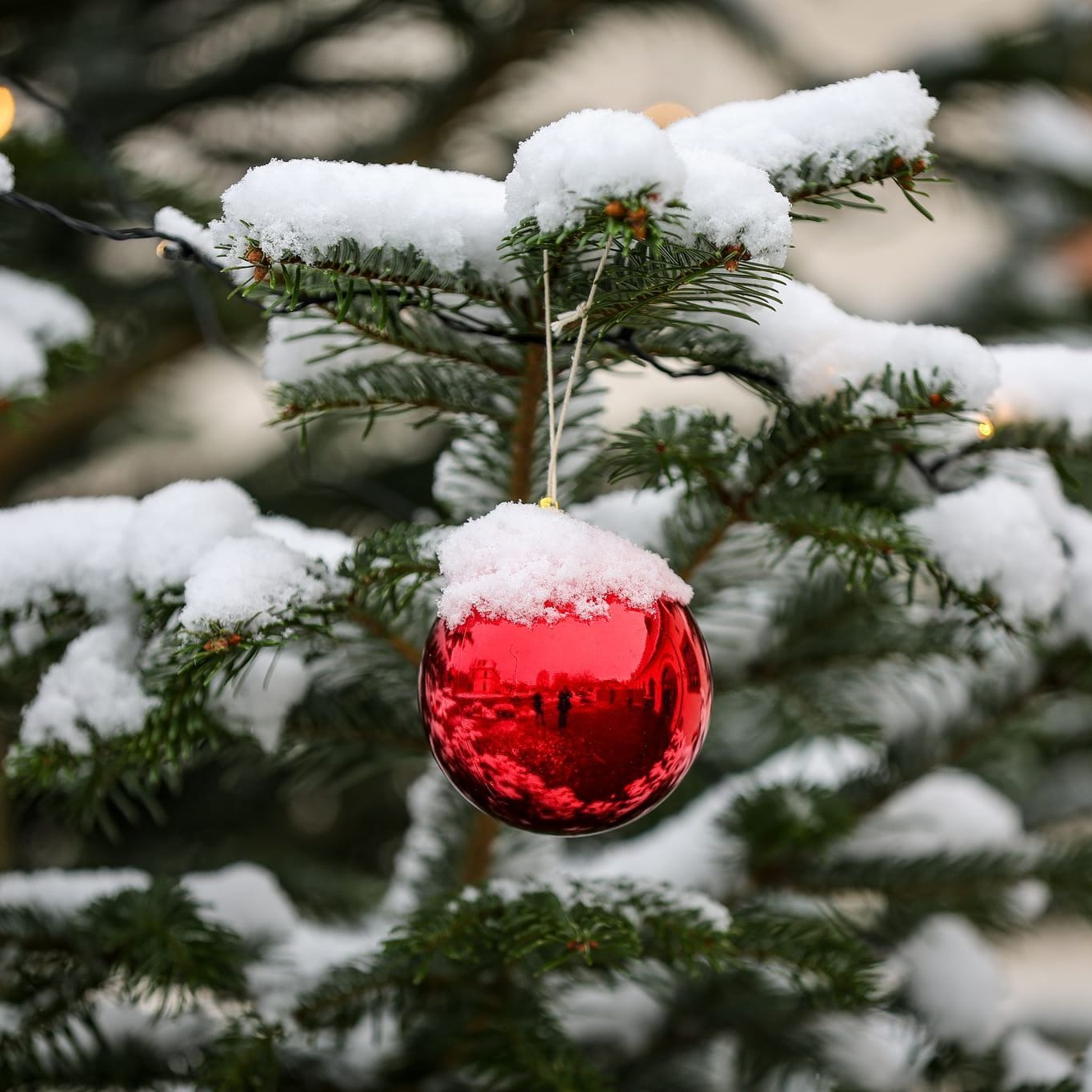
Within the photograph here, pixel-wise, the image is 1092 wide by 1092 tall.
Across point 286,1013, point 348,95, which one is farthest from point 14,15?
point 286,1013

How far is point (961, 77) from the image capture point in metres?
1.28

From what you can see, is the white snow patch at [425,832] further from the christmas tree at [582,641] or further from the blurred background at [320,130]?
the blurred background at [320,130]

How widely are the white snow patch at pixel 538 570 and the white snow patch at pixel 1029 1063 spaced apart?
0.58 meters

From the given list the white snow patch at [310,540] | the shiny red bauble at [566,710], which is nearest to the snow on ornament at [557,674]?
the shiny red bauble at [566,710]

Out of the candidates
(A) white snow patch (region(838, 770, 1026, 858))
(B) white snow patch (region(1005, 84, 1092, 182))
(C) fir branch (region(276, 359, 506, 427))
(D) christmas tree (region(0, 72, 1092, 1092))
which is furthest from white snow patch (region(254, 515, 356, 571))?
(B) white snow patch (region(1005, 84, 1092, 182))

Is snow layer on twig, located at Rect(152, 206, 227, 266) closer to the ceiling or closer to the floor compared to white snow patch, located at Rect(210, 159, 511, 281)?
closer to the floor

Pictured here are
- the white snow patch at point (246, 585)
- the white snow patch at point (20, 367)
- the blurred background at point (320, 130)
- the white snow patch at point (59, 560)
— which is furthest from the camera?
the blurred background at point (320, 130)

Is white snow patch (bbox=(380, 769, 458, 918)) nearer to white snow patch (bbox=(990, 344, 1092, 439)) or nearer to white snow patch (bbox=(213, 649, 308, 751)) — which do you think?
white snow patch (bbox=(213, 649, 308, 751))

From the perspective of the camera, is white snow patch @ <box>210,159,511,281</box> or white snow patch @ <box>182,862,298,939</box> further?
white snow patch @ <box>182,862,298,939</box>

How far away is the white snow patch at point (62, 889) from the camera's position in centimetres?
72

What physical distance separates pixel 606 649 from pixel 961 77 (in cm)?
113

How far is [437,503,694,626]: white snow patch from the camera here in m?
0.46

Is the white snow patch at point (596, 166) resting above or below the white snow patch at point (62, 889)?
above

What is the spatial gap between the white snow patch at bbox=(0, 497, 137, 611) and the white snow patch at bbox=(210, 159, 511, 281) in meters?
0.22
